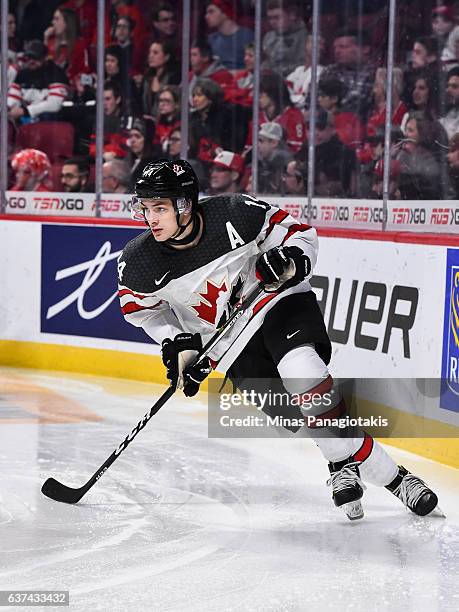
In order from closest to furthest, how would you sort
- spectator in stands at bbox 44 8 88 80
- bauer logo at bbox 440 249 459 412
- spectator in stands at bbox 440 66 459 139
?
bauer logo at bbox 440 249 459 412, spectator in stands at bbox 440 66 459 139, spectator in stands at bbox 44 8 88 80

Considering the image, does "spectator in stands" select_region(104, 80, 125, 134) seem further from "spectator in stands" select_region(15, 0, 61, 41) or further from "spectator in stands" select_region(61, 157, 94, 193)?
"spectator in stands" select_region(15, 0, 61, 41)

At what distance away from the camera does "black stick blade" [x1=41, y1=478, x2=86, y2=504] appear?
333 cm

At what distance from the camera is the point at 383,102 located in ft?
16.1

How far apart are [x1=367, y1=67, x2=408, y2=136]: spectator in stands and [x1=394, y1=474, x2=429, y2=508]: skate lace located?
196 centimetres

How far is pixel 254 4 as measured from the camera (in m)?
5.86

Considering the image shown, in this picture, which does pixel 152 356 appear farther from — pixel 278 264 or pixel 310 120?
pixel 278 264

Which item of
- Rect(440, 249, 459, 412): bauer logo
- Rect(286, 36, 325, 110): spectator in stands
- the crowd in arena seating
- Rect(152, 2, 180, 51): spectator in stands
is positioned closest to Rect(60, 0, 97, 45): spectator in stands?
the crowd in arena seating

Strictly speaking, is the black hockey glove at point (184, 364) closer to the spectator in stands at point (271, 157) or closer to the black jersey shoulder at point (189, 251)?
the black jersey shoulder at point (189, 251)

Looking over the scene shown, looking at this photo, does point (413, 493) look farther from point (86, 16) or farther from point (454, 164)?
point (86, 16)

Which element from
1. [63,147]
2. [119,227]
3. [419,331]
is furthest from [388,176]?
[63,147]

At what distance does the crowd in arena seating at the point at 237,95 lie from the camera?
185 inches

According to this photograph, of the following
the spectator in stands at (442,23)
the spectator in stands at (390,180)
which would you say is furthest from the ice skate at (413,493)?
the spectator in stands at (442,23)

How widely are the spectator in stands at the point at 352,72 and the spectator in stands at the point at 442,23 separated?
0.43 m

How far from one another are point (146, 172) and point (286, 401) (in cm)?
85
